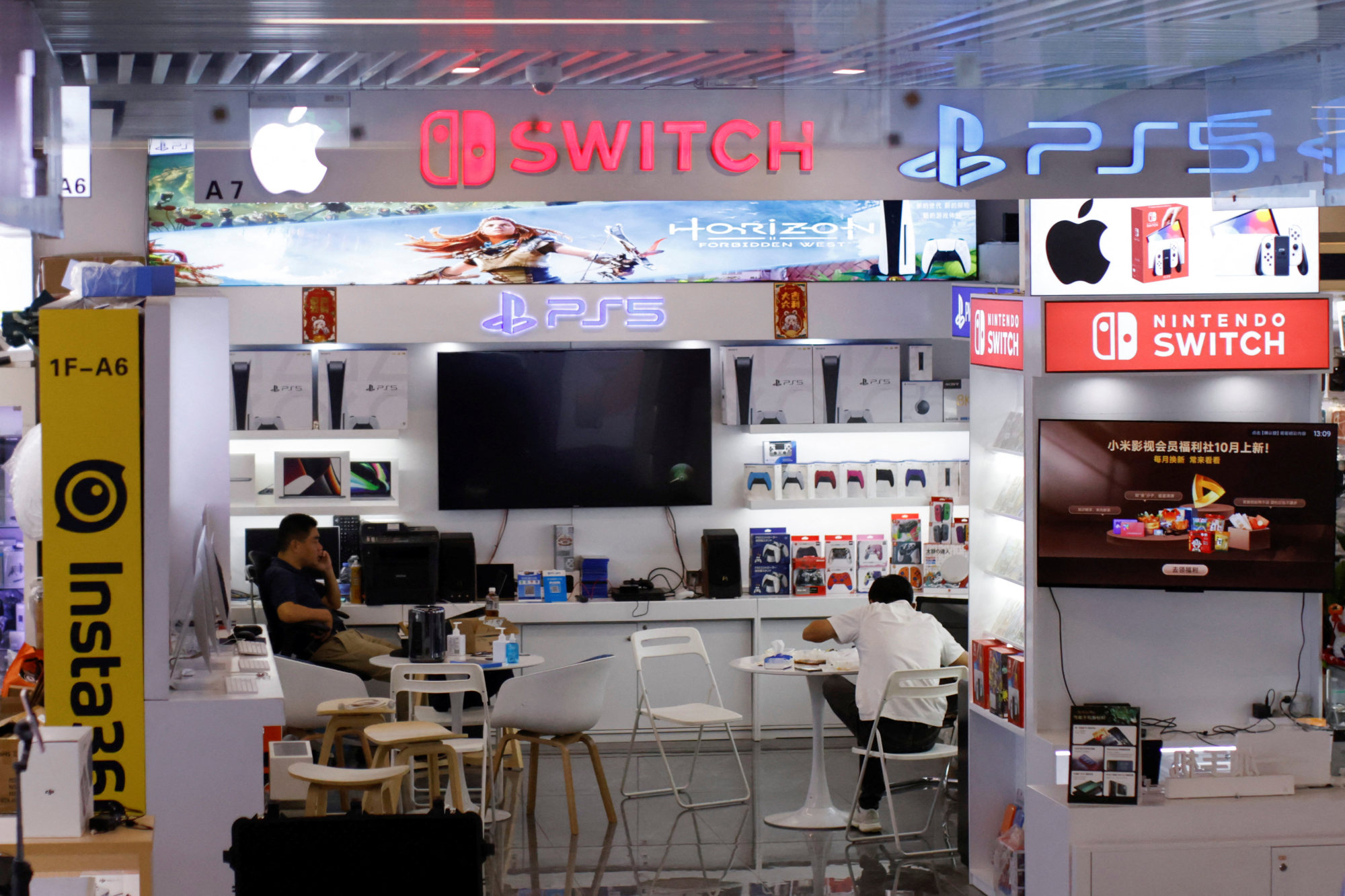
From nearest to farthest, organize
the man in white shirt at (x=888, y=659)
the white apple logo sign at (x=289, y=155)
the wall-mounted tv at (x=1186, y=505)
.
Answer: the white apple logo sign at (x=289, y=155) < the wall-mounted tv at (x=1186, y=505) < the man in white shirt at (x=888, y=659)

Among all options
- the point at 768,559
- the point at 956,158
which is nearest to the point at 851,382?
the point at 768,559

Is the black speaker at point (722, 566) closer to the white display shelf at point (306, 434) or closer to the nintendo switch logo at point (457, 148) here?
the white display shelf at point (306, 434)

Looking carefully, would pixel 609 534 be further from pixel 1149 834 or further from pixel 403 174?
pixel 403 174

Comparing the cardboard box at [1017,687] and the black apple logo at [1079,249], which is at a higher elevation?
the black apple logo at [1079,249]

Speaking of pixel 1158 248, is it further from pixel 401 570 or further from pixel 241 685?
pixel 401 570

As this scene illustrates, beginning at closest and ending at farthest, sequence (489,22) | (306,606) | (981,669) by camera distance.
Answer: (489,22)
(981,669)
(306,606)

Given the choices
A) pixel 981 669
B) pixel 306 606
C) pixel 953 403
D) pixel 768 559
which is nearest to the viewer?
pixel 981 669

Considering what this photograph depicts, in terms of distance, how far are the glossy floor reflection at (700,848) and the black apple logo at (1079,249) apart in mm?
2519

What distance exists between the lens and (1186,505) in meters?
5.23

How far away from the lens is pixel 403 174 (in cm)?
358

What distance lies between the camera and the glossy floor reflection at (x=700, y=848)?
5773 millimetres

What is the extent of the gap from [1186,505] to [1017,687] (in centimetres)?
94

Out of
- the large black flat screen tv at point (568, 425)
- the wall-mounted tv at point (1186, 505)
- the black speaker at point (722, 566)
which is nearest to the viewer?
the wall-mounted tv at point (1186, 505)

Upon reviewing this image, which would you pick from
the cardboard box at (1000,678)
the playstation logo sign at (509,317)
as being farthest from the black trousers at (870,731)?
the playstation logo sign at (509,317)
